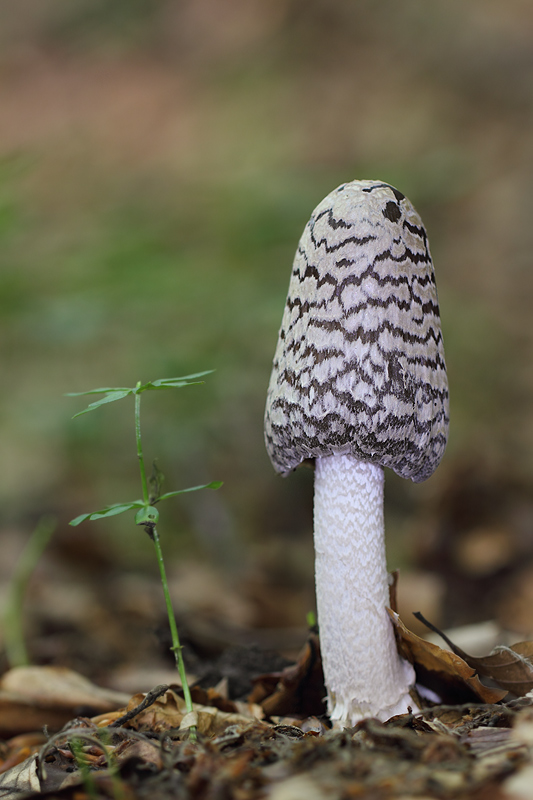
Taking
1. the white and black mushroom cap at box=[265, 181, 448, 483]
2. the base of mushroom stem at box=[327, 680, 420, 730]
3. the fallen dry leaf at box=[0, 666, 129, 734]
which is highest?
the white and black mushroom cap at box=[265, 181, 448, 483]

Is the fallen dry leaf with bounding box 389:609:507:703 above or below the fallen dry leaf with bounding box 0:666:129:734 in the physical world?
above

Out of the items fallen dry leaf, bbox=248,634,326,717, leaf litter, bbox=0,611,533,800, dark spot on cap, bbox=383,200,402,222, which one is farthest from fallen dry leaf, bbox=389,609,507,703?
dark spot on cap, bbox=383,200,402,222

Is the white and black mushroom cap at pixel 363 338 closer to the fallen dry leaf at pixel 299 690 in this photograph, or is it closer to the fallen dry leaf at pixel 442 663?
the fallen dry leaf at pixel 442 663

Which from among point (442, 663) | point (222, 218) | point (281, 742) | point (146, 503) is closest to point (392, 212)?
point (146, 503)

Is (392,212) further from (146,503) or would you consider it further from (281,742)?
(281,742)

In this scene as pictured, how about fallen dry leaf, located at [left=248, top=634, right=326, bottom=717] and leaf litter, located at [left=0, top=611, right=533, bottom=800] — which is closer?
leaf litter, located at [left=0, top=611, right=533, bottom=800]

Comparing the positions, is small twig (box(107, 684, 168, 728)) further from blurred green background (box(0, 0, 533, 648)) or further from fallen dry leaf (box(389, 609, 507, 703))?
blurred green background (box(0, 0, 533, 648))
